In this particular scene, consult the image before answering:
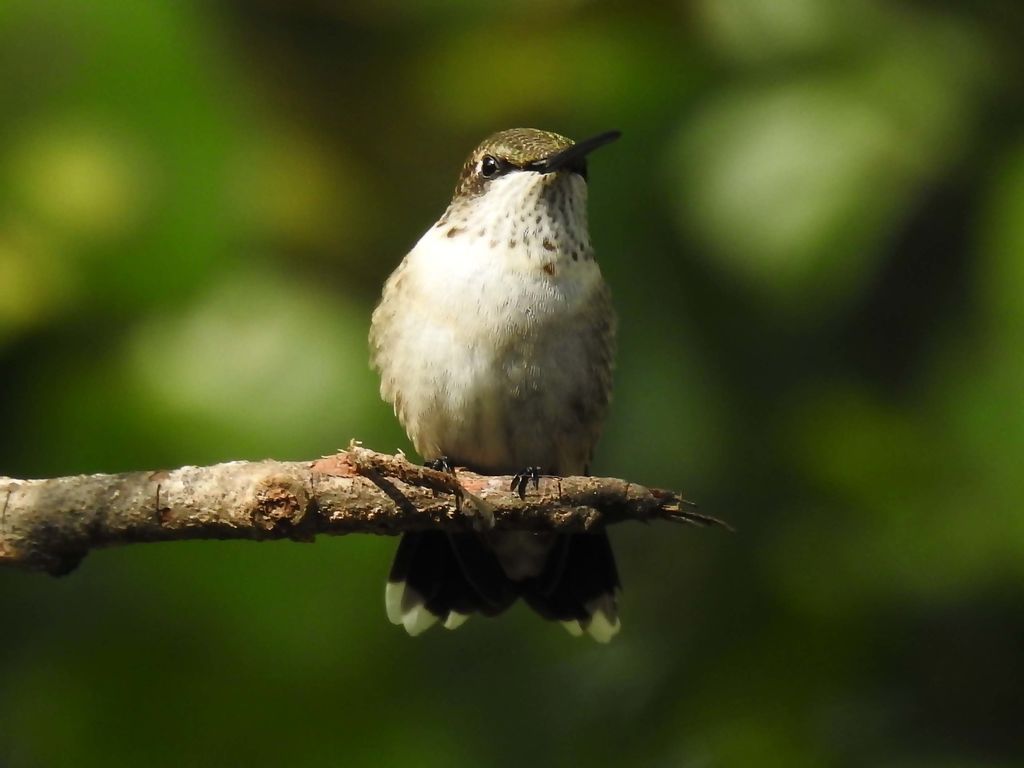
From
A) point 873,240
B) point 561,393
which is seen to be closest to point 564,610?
point 561,393

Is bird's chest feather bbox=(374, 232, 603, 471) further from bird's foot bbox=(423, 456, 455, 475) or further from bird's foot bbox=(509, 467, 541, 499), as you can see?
bird's foot bbox=(509, 467, 541, 499)

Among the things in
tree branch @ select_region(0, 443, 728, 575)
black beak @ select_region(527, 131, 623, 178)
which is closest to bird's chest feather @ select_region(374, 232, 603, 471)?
black beak @ select_region(527, 131, 623, 178)

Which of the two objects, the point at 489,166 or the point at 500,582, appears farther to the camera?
the point at 500,582

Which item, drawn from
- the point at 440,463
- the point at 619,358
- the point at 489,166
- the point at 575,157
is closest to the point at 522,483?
the point at 440,463

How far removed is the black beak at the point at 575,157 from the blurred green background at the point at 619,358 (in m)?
0.08

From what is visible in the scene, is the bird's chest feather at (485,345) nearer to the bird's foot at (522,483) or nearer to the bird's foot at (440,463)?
the bird's foot at (440,463)

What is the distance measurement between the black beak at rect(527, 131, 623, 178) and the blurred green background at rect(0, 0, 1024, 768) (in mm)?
76

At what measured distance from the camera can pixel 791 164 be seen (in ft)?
12.9

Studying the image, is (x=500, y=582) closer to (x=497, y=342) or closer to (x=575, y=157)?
(x=497, y=342)

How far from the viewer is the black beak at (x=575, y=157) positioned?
4.05 meters

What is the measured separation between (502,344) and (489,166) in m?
0.63

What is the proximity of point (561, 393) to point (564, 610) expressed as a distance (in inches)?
27.6

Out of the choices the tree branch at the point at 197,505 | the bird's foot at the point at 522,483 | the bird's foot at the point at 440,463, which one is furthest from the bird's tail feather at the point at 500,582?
the tree branch at the point at 197,505

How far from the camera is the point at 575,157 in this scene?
13.8 feet
